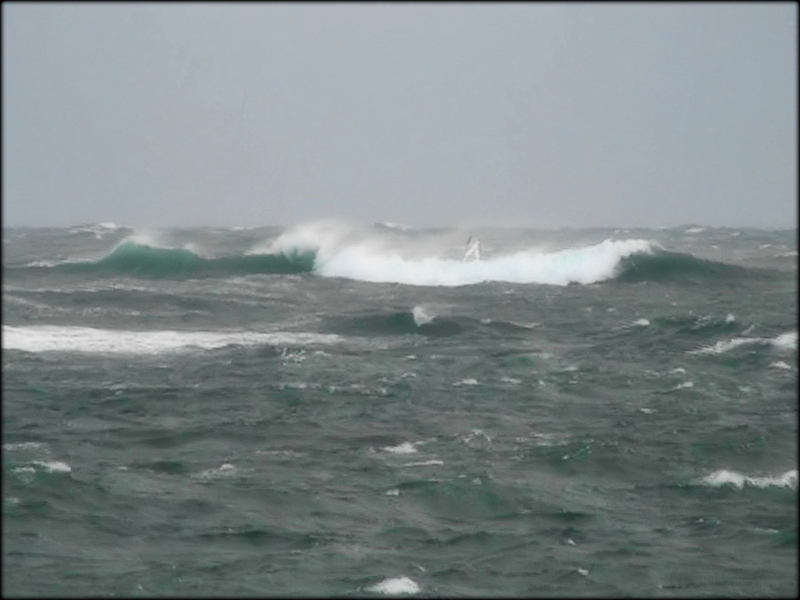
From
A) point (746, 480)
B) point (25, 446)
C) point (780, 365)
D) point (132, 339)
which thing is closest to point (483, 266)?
point (780, 365)

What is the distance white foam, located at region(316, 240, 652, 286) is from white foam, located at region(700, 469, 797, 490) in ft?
98.8

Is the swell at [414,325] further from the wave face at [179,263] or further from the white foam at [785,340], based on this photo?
the wave face at [179,263]

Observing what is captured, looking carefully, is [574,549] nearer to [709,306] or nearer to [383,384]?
[383,384]

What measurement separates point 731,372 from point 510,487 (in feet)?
38.0

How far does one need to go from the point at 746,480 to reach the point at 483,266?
36.2 meters

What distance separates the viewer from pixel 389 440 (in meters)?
19.5

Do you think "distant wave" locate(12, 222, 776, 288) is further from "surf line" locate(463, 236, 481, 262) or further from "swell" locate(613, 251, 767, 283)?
"surf line" locate(463, 236, 481, 262)

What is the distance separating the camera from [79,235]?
44125 millimetres

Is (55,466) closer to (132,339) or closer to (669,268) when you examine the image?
(132,339)

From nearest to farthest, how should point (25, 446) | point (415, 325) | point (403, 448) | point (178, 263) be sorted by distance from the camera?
point (25, 446)
point (403, 448)
point (415, 325)
point (178, 263)

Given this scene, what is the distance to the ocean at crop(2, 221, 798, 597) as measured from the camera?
12547 mm

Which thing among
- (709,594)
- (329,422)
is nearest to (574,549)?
(709,594)

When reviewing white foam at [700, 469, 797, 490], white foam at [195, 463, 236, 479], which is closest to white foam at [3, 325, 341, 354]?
white foam at [195, 463, 236, 479]

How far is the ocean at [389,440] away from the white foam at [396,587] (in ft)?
0.13
